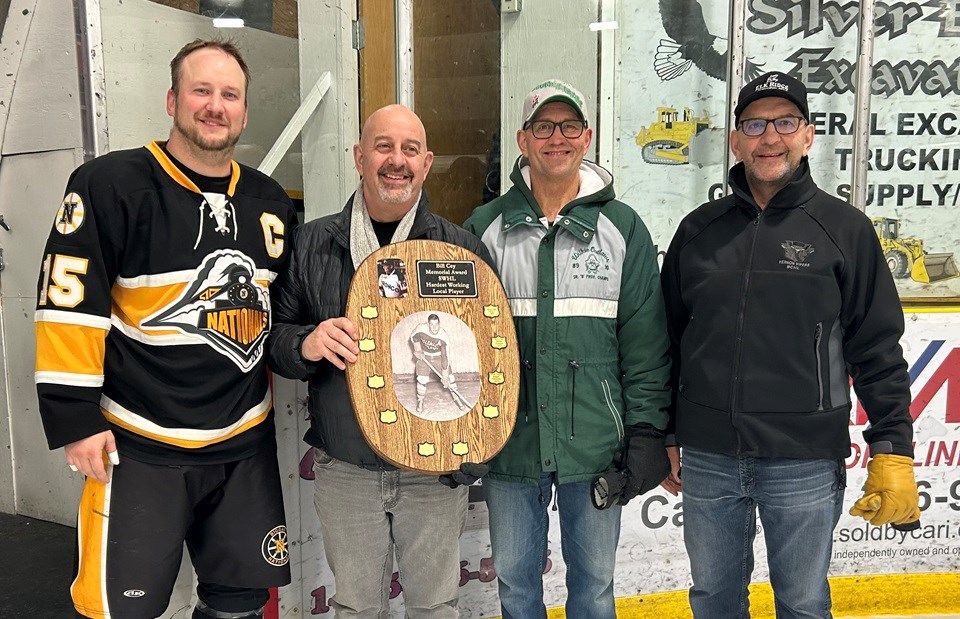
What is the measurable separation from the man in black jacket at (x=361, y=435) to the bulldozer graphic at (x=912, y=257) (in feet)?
7.17

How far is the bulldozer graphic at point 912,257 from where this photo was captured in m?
2.95

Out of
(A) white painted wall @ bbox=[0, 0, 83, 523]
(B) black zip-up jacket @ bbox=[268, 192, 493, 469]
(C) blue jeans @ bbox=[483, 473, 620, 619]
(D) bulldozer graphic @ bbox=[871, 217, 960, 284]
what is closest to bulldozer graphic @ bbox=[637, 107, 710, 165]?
(D) bulldozer graphic @ bbox=[871, 217, 960, 284]

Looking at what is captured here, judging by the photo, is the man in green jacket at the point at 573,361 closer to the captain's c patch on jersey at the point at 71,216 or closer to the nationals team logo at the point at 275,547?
the nationals team logo at the point at 275,547

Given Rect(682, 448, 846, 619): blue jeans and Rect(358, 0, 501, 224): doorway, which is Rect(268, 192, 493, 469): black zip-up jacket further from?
Rect(358, 0, 501, 224): doorway

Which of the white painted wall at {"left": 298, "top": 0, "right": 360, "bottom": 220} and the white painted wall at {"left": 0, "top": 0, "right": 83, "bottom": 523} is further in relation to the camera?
the white painted wall at {"left": 0, "top": 0, "right": 83, "bottom": 523}

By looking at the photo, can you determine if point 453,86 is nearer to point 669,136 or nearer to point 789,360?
point 669,136

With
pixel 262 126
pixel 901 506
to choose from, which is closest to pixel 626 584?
pixel 901 506

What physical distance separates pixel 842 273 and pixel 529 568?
1.03 meters

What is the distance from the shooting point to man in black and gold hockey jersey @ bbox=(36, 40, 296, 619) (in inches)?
57.1

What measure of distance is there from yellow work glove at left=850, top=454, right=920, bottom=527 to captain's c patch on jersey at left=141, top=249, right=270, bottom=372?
4.82 feet

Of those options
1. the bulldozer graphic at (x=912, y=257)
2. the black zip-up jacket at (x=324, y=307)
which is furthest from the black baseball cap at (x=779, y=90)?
the bulldozer graphic at (x=912, y=257)

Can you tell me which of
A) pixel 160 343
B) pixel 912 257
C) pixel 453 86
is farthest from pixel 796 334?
pixel 453 86

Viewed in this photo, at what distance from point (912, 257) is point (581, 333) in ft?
6.91

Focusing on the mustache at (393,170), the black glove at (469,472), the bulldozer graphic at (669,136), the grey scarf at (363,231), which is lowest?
the black glove at (469,472)
